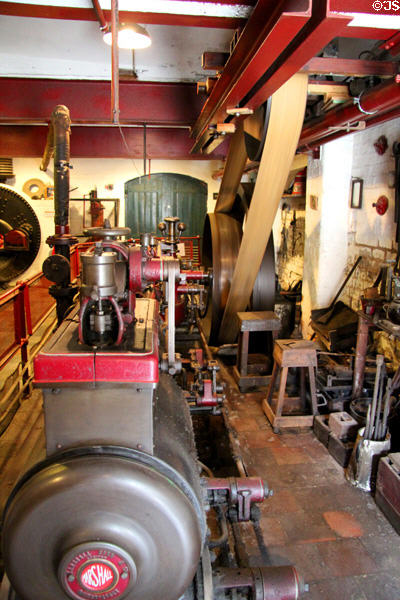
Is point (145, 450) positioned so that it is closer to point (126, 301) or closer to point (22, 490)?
point (22, 490)

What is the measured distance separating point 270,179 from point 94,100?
1.90 m

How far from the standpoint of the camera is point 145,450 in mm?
1530

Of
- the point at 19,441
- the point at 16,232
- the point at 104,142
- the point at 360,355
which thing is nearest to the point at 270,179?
the point at 360,355

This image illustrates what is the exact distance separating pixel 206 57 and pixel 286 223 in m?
5.57

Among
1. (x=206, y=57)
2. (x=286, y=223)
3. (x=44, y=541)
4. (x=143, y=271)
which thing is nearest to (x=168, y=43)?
(x=206, y=57)

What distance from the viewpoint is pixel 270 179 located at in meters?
3.22

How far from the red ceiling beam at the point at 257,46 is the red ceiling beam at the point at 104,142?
3390 mm

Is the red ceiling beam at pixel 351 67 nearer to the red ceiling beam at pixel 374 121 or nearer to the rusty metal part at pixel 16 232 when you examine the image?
the red ceiling beam at pixel 374 121

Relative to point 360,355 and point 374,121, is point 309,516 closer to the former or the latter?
point 360,355

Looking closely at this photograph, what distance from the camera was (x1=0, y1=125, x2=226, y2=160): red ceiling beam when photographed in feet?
20.1

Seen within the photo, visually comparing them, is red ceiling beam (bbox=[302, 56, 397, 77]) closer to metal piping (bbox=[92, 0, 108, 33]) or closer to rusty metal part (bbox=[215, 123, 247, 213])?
metal piping (bbox=[92, 0, 108, 33])

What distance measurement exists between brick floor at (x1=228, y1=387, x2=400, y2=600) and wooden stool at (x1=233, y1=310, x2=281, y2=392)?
2.66ft

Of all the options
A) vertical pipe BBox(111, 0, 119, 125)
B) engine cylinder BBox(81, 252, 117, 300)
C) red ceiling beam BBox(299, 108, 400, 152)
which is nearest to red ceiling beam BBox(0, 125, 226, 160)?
red ceiling beam BBox(299, 108, 400, 152)

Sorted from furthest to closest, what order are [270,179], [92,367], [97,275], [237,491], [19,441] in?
[270,179], [19,441], [237,491], [97,275], [92,367]
